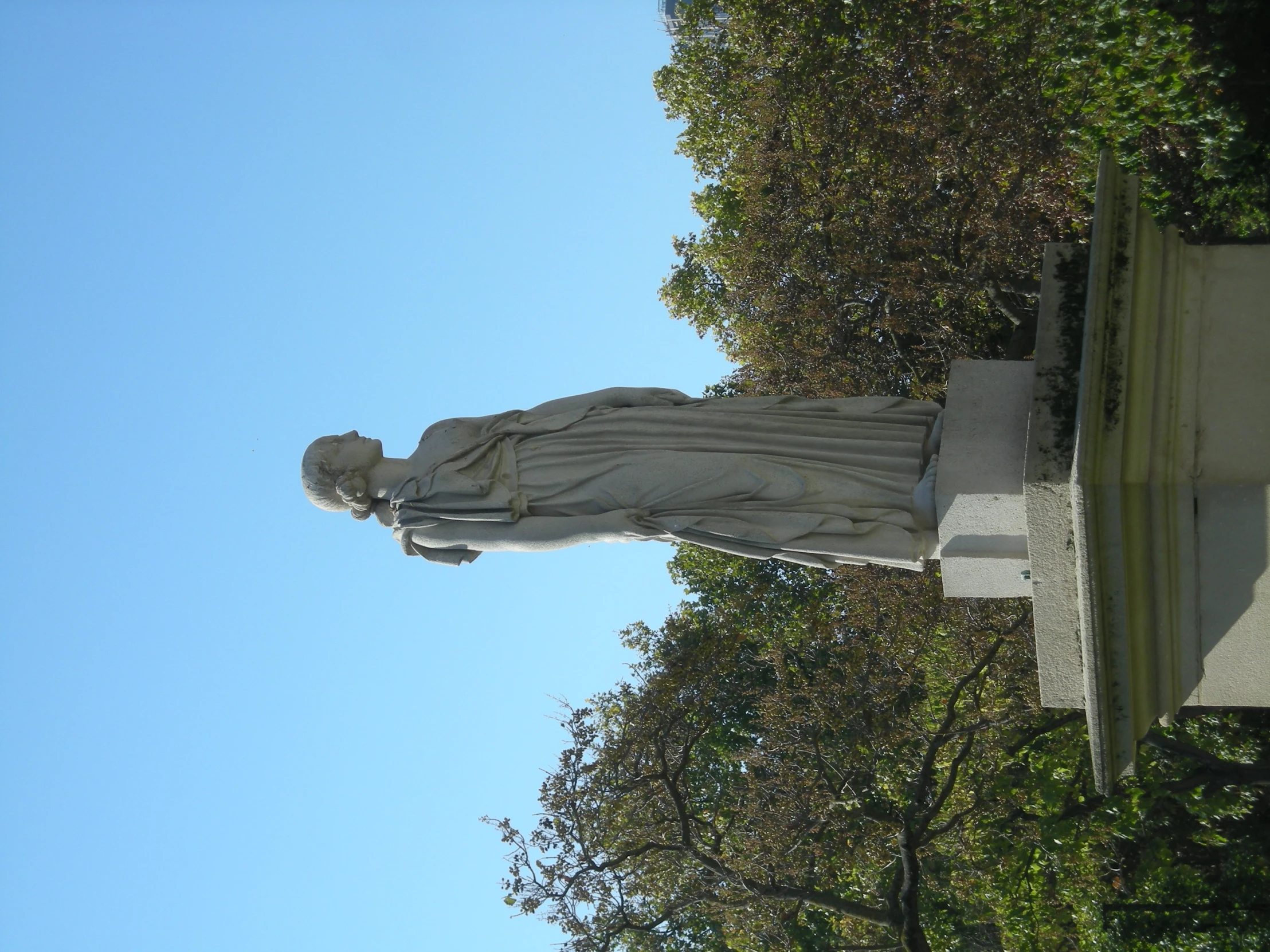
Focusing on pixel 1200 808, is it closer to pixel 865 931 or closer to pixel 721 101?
pixel 865 931

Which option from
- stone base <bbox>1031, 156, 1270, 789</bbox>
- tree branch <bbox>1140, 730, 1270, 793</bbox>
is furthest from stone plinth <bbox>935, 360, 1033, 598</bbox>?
tree branch <bbox>1140, 730, 1270, 793</bbox>

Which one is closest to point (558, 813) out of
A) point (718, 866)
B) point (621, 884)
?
point (621, 884)

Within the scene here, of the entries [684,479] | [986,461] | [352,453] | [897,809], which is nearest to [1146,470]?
[986,461]

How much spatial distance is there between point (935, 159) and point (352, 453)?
8828mm

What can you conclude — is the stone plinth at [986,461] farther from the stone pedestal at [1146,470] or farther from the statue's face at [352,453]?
the statue's face at [352,453]

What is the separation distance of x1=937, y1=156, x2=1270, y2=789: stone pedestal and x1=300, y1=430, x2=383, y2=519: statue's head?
370 centimetres

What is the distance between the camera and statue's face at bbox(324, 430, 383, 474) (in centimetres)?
673

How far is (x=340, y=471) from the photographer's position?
6.73 metres

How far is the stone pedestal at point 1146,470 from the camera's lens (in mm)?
4332

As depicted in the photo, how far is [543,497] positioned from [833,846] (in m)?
9.03

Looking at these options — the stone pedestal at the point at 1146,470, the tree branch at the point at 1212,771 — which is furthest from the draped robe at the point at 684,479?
the tree branch at the point at 1212,771

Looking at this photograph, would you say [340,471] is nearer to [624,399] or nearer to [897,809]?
[624,399]

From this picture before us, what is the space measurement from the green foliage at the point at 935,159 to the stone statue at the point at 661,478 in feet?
13.1

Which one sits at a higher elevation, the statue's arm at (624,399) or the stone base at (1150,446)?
the statue's arm at (624,399)
